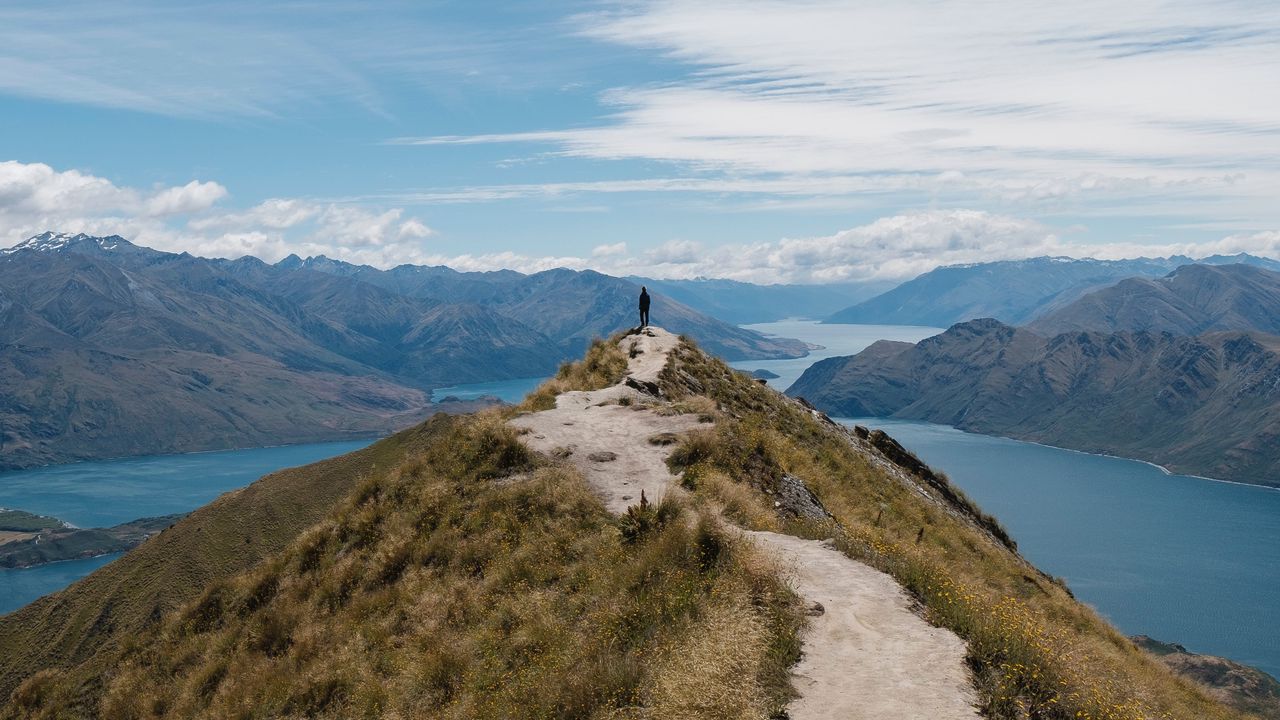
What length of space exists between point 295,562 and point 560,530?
482 inches

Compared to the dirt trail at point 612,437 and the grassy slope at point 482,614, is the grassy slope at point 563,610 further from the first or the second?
the dirt trail at point 612,437

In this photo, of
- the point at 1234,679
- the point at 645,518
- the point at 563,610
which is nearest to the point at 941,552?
the point at 645,518

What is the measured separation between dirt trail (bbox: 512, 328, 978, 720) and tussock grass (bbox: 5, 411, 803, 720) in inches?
26.2

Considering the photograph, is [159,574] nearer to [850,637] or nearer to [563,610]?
[563,610]

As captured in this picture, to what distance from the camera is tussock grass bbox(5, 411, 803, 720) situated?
13.3 metres

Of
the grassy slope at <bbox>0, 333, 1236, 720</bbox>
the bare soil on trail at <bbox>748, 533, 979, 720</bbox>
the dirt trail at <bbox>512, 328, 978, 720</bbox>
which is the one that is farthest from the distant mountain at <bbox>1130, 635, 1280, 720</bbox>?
the bare soil on trail at <bbox>748, 533, 979, 720</bbox>

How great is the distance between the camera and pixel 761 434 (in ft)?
102

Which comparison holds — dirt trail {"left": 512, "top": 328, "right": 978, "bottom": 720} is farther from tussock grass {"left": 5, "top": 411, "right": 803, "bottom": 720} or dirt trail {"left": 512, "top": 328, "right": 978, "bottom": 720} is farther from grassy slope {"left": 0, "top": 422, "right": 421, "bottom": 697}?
grassy slope {"left": 0, "top": 422, "right": 421, "bottom": 697}

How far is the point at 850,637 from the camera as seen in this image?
1455cm

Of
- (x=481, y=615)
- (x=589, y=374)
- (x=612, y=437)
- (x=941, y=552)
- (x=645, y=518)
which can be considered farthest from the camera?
(x=589, y=374)

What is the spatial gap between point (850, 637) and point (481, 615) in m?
9.30

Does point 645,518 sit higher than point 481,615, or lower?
higher

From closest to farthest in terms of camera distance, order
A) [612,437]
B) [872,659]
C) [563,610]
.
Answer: [872,659], [563,610], [612,437]

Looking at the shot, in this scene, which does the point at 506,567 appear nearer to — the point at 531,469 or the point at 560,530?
the point at 560,530
